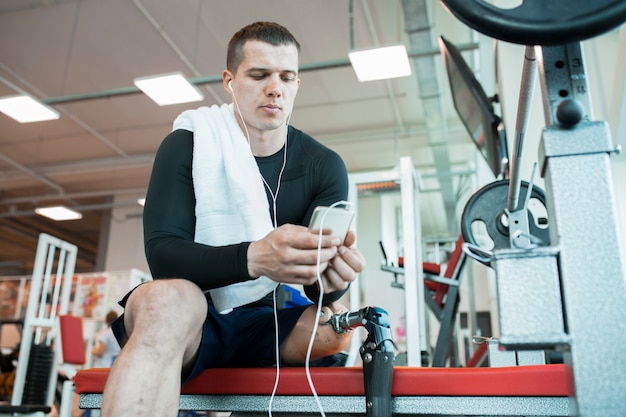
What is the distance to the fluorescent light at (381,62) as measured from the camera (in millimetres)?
4426

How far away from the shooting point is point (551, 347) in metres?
0.63

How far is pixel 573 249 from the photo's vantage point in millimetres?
626

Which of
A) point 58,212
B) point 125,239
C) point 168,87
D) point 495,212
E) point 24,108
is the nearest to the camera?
point 495,212

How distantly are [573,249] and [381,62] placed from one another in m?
4.12

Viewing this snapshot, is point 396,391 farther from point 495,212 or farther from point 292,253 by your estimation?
point 495,212

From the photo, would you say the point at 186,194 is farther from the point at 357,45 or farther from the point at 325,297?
the point at 357,45

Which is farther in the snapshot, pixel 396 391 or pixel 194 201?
pixel 194 201

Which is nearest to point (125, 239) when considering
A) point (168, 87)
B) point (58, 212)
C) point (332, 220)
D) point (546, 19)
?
point (58, 212)

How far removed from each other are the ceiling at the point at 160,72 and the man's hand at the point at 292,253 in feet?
13.1

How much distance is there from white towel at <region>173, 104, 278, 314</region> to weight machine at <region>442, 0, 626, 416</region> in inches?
26.7

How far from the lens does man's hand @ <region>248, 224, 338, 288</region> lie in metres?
0.91

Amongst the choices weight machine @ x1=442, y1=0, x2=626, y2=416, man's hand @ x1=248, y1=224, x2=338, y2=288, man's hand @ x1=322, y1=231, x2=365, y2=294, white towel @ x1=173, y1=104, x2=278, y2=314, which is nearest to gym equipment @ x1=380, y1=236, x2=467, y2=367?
white towel @ x1=173, y1=104, x2=278, y2=314

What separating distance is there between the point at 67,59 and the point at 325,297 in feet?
19.2

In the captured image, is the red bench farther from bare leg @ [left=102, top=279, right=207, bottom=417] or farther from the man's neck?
the man's neck
